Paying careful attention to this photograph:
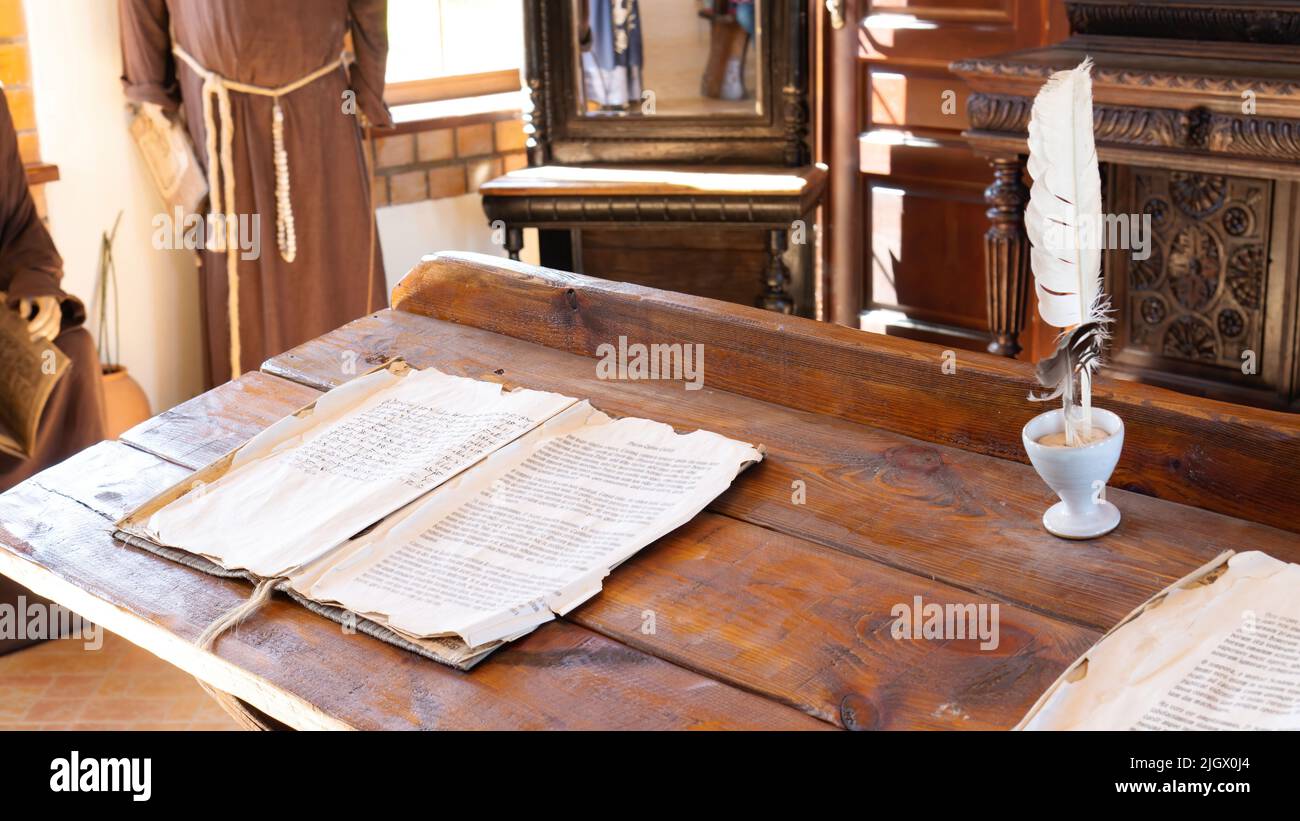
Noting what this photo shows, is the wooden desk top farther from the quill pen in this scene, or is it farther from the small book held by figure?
the quill pen

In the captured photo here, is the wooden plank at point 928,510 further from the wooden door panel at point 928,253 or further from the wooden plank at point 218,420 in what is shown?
the wooden door panel at point 928,253

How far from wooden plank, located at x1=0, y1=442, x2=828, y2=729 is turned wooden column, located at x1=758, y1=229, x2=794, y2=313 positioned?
2.63 meters

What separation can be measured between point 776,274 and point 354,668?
2837mm

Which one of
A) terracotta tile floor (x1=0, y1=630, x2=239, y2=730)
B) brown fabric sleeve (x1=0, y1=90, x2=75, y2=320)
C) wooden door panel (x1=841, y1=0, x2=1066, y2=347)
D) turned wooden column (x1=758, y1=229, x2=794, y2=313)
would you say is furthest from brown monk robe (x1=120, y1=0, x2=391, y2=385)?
wooden door panel (x1=841, y1=0, x2=1066, y2=347)

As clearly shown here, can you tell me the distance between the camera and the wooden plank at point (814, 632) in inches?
42.6

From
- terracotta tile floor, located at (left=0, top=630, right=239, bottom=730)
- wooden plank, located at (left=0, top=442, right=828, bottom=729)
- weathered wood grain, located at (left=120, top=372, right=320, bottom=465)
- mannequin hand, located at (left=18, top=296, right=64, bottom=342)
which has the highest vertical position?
weathered wood grain, located at (left=120, top=372, right=320, bottom=465)

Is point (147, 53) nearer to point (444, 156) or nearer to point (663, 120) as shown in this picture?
point (444, 156)

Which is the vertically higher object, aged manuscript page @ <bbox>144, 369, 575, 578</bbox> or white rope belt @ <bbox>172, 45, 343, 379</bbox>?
white rope belt @ <bbox>172, 45, 343, 379</bbox>

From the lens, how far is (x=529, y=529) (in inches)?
52.7

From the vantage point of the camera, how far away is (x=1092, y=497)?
131 cm

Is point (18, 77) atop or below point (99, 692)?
atop

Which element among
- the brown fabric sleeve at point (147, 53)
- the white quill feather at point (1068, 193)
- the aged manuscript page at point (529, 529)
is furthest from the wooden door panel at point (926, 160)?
the aged manuscript page at point (529, 529)

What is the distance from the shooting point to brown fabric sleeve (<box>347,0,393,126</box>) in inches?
151

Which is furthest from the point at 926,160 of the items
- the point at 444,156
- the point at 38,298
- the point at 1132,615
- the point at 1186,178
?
the point at 1132,615
